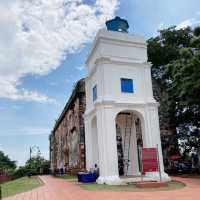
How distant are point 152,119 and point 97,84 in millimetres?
→ 3334

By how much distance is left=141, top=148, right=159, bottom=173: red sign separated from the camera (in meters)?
12.8

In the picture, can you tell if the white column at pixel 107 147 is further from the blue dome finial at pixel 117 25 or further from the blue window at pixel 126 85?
the blue dome finial at pixel 117 25

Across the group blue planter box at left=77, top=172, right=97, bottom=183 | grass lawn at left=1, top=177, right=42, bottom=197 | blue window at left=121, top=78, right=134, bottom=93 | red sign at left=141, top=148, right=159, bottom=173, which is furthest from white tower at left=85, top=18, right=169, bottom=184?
grass lawn at left=1, top=177, right=42, bottom=197

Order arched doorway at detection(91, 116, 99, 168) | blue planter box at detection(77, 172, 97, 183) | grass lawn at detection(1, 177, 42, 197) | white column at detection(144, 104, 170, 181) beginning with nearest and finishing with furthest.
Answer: grass lawn at detection(1, 177, 42, 197) → blue planter box at detection(77, 172, 97, 183) → white column at detection(144, 104, 170, 181) → arched doorway at detection(91, 116, 99, 168)

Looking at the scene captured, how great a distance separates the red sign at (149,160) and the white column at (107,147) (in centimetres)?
144

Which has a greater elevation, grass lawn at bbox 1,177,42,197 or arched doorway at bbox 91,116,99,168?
arched doorway at bbox 91,116,99,168

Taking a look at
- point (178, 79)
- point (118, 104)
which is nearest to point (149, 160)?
point (118, 104)

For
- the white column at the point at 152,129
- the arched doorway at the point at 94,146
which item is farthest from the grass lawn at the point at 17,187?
the white column at the point at 152,129

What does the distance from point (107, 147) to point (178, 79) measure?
6036 millimetres

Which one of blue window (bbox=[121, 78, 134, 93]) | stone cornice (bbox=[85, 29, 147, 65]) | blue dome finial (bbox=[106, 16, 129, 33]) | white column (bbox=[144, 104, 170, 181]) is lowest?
white column (bbox=[144, 104, 170, 181])

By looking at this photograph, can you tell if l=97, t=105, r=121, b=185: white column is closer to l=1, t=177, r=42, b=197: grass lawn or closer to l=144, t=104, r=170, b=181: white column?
l=144, t=104, r=170, b=181: white column

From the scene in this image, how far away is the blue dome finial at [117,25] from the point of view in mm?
16547

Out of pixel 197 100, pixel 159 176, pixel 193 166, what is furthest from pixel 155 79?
pixel 159 176

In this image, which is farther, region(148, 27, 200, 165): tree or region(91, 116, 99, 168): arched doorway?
region(91, 116, 99, 168): arched doorway
